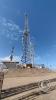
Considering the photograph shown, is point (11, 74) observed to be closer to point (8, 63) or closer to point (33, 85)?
point (8, 63)

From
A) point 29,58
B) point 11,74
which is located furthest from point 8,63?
point 29,58

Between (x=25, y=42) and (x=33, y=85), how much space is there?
62.7 metres

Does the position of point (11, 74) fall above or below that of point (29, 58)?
below

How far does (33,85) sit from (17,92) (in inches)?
223

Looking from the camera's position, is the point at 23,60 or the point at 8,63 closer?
the point at 8,63

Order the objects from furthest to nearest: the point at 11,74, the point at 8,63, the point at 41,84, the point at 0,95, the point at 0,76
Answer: the point at 8,63
the point at 11,74
the point at 41,84
the point at 0,95
the point at 0,76

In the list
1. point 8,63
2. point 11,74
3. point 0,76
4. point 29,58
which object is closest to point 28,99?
point 0,76

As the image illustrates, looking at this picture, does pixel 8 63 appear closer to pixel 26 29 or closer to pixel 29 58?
pixel 29 58

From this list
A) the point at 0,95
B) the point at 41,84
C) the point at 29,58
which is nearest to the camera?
the point at 0,95

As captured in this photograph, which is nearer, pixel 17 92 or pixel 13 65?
pixel 17 92

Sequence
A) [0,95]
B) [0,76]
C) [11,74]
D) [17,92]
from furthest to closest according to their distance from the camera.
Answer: [11,74] < [17,92] < [0,95] < [0,76]

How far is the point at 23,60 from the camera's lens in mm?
85062

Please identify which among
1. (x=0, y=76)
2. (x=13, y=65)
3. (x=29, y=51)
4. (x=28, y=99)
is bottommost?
(x=28, y=99)

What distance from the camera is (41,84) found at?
2333 centimetres
